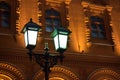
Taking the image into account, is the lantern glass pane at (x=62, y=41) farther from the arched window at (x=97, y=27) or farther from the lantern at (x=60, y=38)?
the arched window at (x=97, y=27)

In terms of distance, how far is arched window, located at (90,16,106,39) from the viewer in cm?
1455

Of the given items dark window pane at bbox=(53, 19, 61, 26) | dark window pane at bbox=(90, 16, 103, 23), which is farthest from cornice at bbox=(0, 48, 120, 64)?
dark window pane at bbox=(90, 16, 103, 23)

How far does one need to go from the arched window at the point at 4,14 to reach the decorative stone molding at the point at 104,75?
14.1 ft

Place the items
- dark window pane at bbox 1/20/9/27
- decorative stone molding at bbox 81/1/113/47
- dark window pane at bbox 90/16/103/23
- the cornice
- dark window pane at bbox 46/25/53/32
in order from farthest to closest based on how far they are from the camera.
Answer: dark window pane at bbox 90/16/103/23
decorative stone molding at bbox 81/1/113/47
dark window pane at bbox 46/25/53/32
dark window pane at bbox 1/20/9/27
the cornice

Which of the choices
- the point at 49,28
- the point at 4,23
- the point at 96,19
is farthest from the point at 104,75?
the point at 4,23

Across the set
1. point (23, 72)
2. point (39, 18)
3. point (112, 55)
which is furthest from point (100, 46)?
point (23, 72)

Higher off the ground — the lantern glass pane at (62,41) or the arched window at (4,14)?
the arched window at (4,14)

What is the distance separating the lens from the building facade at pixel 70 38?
12.2 meters

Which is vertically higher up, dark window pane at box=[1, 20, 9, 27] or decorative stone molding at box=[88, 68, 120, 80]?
dark window pane at box=[1, 20, 9, 27]

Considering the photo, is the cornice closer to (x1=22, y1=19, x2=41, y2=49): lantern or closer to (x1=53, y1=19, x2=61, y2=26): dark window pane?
(x1=53, y1=19, x2=61, y2=26): dark window pane

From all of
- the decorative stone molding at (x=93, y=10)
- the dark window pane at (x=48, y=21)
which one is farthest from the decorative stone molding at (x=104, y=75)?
the dark window pane at (x=48, y=21)

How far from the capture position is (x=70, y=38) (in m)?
13.7

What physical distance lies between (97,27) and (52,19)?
236cm

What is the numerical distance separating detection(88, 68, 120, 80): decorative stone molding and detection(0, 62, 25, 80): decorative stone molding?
3.06 m
